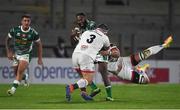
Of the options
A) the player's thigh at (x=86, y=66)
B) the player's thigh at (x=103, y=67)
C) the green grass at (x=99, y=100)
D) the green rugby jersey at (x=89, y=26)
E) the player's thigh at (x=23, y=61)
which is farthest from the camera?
the player's thigh at (x=23, y=61)

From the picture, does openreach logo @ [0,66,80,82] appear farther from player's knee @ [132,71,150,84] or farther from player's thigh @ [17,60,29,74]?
player's knee @ [132,71,150,84]

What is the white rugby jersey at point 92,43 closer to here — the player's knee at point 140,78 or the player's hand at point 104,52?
the player's hand at point 104,52

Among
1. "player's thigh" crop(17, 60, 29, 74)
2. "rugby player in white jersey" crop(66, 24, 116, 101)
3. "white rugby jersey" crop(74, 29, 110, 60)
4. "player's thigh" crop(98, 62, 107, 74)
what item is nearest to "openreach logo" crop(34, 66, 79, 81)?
"player's thigh" crop(17, 60, 29, 74)

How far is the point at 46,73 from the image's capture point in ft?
89.2

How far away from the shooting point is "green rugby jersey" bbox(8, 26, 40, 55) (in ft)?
56.7

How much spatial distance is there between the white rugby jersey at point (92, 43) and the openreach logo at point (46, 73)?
1198 centimetres

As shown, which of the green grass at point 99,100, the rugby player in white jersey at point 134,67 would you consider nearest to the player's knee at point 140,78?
the rugby player in white jersey at point 134,67

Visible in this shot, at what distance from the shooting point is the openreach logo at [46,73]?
26581mm

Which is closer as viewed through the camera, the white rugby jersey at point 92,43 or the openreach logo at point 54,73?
the white rugby jersey at point 92,43

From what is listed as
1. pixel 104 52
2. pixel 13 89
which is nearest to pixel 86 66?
pixel 104 52

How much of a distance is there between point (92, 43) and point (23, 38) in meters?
3.18

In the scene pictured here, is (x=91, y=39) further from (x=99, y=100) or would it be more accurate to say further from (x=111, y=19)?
(x=111, y=19)

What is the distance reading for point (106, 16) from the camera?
35.9m

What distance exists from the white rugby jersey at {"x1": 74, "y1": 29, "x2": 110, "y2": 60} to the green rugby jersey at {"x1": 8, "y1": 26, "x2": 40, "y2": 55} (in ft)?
8.75
